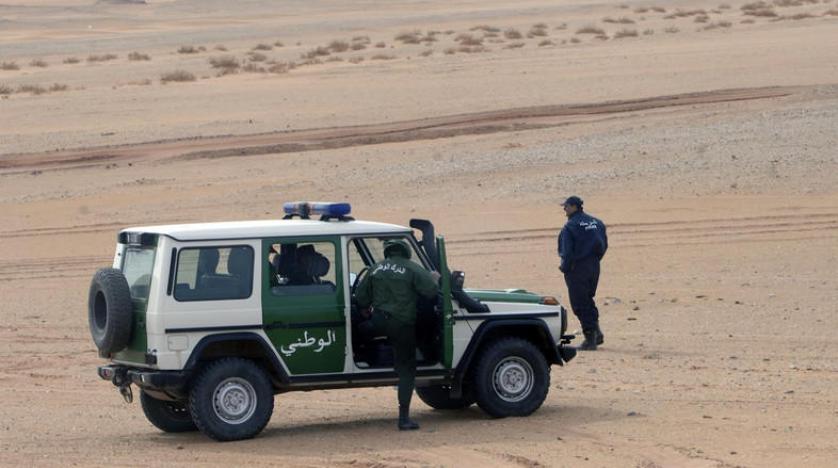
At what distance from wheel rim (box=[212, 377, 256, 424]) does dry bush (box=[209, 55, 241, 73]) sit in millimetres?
40229

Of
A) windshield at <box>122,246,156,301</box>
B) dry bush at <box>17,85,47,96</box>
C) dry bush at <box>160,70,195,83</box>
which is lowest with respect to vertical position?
windshield at <box>122,246,156,301</box>

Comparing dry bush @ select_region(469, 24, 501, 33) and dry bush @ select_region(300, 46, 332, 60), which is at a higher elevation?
dry bush @ select_region(469, 24, 501, 33)

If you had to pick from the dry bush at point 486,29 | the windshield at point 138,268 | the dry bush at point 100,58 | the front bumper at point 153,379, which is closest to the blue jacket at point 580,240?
the windshield at point 138,268

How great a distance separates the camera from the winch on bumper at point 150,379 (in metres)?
11.2

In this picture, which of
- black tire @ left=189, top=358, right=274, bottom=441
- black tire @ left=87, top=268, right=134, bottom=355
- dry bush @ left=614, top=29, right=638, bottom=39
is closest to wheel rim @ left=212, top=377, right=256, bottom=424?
black tire @ left=189, top=358, right=274, bottom=441

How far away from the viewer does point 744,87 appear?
39.7m

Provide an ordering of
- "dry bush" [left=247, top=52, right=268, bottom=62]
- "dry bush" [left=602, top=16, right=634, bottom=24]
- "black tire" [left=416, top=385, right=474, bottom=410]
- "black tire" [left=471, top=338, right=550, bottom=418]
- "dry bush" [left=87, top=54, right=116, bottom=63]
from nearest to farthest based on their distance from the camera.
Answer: "black tire" [left=471, top=338, right=550, bottom=418] < "black tire" [left=416, top=385, right=474, bottom=410] < "dry bush" [left=247, top=52, right=268, bottom=62] < "dry bush" [left=87, top=54, right=116, bottom=63] < "dry bush" [left=602, top=16, right=634, bottom=24]

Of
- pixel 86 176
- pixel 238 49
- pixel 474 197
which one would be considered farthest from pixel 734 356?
pixel 238 49

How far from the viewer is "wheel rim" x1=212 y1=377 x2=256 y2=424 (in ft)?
37.6

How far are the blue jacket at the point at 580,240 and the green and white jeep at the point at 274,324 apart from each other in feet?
Answer: 12.5

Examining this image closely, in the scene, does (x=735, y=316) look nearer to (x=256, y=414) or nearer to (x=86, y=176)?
(x=256, y=414)

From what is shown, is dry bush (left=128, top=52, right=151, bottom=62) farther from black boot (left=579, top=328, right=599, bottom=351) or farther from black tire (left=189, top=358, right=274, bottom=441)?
black tire (left=189, top=358, right=274, bottom=441)

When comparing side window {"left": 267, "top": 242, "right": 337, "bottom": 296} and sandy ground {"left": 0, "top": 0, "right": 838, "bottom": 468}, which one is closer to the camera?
side window {"left": 267, "top": 242, "right": 337, "bottom": 296}

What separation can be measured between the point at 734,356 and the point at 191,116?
2682 cm
